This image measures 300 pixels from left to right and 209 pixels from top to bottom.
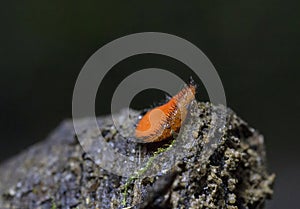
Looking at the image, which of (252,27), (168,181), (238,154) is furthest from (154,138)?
(252,27)

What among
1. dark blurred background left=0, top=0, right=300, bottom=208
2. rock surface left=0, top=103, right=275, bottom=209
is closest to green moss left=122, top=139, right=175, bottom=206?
rock surface left=0, top=103, right=275, bottom=209

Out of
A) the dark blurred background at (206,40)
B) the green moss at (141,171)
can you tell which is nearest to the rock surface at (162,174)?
the green moss at (141,171)

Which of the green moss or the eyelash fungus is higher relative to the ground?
the eyelash fungus

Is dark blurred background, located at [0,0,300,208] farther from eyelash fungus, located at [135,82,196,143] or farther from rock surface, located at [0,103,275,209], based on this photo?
eyelash fungus, located at [135,82,196,143]

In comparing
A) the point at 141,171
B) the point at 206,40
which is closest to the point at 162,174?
the point at 141,171

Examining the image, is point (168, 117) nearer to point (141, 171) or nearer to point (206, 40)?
point (141, 171)

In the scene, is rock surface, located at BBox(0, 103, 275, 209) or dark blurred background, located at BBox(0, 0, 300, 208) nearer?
rock surface, located at BBox(0, 103, 275, 209)
